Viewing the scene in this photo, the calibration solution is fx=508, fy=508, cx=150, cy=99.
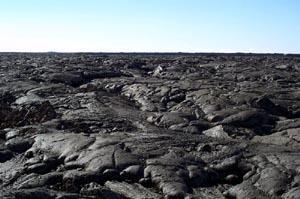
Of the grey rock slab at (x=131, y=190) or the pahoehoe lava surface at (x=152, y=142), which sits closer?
the grey rock slab at (x=131, y=190)

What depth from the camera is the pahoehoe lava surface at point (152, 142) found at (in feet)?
52.5

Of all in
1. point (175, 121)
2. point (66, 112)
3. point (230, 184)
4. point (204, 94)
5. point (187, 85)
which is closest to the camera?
point (230, 184)

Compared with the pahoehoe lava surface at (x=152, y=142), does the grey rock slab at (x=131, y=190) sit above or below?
below

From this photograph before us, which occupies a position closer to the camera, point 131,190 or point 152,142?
point 131,190

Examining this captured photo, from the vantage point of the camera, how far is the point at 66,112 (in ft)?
91.3

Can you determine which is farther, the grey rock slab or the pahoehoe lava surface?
the pahoehoe lava surface

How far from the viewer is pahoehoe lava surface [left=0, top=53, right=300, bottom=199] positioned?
16.0 metres

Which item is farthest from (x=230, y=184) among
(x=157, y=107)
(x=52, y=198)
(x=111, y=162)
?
(x=157, y=107)

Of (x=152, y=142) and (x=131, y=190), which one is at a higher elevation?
(x=152, y=142)

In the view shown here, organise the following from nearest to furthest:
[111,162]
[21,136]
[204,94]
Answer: [111,162], [21,136], [204,94]

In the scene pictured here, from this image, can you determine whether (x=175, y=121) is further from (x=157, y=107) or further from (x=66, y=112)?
(x=66, y=112)

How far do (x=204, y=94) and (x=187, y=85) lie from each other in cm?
442

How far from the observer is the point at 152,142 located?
19.9 meters

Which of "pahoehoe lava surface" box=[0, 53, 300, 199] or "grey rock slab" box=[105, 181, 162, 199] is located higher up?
"pahoehoe lava surface" box=[0, 53, 300, 199]
